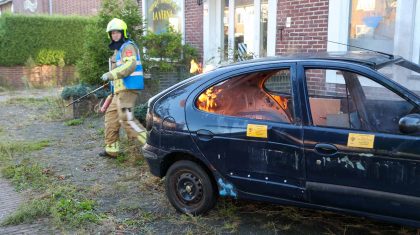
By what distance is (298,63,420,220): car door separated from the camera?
3.32 metres

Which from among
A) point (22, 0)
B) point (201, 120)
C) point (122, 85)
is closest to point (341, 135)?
point (201, 120)

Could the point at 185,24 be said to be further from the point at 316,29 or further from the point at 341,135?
the point at 341,135

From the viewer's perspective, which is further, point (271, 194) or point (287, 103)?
point (287, 103)

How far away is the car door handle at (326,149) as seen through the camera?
3.56 m

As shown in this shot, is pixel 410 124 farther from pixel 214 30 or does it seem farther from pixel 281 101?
pixel 214 30

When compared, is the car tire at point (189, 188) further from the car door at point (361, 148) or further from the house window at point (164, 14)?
the house window at point (164, 14)

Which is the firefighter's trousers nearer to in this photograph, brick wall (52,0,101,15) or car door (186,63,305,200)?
car door (186,63,305,200)

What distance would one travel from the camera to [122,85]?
6391 mm

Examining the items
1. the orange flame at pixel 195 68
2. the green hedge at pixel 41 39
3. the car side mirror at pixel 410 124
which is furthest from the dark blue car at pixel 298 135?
the green hedge at pixel 41 39

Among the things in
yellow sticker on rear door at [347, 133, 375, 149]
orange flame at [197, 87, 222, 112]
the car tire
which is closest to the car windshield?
yellow sticker on rear door at [347, 133, 375, 149]

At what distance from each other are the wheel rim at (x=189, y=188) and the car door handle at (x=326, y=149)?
1.27 meters

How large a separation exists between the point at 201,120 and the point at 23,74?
48.6 ft

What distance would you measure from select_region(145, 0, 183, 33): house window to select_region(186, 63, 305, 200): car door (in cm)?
726

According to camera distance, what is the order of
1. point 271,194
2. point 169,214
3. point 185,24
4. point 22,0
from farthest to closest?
point 22,0, point 185,24, point 169,214, point 271,194
